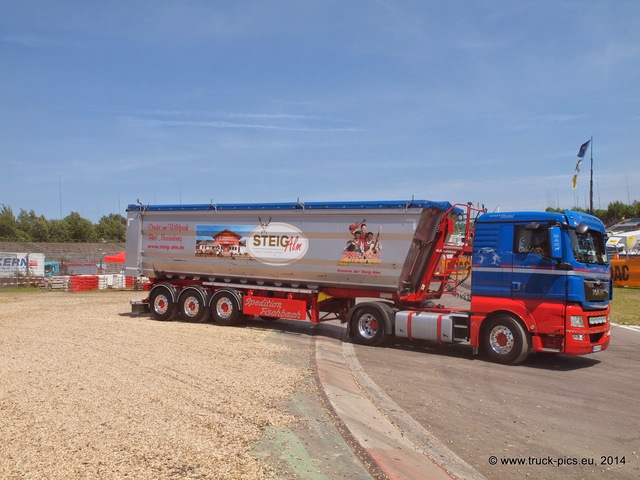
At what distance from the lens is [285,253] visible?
15.4 meters

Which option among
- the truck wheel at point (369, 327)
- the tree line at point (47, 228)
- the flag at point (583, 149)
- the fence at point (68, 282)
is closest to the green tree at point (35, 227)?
the tree line at point (47, 228)

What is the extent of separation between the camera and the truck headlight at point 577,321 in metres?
10.8

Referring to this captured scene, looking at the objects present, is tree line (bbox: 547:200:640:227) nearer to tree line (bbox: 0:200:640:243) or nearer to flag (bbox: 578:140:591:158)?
tree line (bbox: 0:200:640:243)

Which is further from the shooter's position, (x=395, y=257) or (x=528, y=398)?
(x=395, y=257)

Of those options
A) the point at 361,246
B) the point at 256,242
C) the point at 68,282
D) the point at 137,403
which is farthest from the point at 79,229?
the point at 137,403

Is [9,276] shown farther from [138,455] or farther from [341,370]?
[138,455]

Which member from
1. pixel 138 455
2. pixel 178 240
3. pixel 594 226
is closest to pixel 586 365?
pixel 594 226

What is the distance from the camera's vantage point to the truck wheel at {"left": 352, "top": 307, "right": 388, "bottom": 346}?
529 inches

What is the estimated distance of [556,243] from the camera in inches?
430

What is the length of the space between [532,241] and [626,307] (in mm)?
14797

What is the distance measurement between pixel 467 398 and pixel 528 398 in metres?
0.96

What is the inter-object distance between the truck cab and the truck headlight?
2 cm

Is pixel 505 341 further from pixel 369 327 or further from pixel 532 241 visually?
pixel 369 327

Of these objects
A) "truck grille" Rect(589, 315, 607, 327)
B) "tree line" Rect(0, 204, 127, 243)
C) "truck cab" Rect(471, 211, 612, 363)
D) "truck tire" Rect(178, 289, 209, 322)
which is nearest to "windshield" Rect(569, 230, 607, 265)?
"truck cab" Rect(471, 211, 612, 363)
